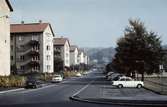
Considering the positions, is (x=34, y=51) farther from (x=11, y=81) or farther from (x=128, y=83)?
(x=128, y=83)

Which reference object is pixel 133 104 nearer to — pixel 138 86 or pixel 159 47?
pixel 138 86

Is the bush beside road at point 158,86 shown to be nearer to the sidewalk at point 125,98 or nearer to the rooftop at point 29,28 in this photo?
the sidewalk at point 125,98

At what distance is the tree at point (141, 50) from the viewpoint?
6850 cm

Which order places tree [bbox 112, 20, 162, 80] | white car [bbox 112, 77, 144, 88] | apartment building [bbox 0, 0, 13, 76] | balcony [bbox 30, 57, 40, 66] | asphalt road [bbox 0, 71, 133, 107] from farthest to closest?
balcony [bbox 30, 57, 40, 66]
apartment building [bbox 0, 0, 13, 76]
tree [bbox 112, 20, 162, 80]
white car [bbox 112, 77, 144, 88]
asphalt road [bbox 0, 71, 133, 107]

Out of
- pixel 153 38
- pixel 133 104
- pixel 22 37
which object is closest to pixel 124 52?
pixel 153 38

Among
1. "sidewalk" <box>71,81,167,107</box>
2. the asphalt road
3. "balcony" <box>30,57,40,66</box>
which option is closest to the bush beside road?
"sidewalk" <box>71,81,167,107</box>

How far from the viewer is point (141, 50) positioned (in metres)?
69.3

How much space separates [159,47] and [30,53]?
5719cm

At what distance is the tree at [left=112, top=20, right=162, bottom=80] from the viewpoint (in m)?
68.5

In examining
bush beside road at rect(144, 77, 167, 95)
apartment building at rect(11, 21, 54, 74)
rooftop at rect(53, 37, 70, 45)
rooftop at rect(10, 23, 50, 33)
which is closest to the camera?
bush beside road at rect(144, 77, 167, 95)

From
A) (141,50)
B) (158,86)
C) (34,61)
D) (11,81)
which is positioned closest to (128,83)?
(158,86)

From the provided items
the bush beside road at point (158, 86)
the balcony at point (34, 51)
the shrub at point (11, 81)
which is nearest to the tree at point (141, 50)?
the bush beside road at point (158, 86)

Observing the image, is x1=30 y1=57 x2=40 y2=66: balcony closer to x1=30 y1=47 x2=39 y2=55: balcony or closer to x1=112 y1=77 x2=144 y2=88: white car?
x1=30 y1=47 x2=39 y2=55: balcony

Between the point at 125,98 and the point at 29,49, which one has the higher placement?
the point at 29,49
